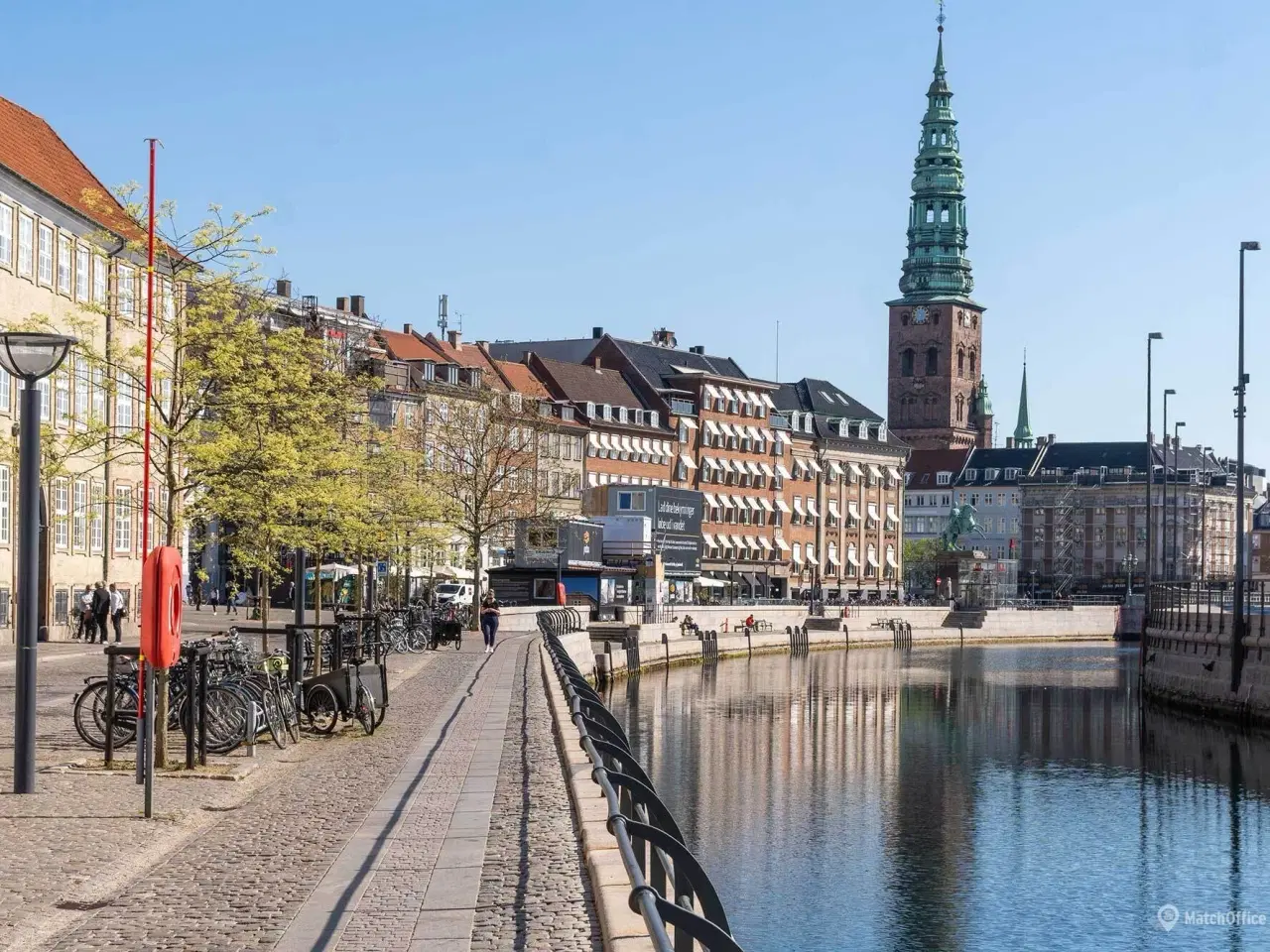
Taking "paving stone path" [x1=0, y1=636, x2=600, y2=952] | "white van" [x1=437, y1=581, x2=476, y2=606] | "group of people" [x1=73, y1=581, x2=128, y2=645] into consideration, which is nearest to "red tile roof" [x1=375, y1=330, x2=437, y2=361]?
"white van" [x1=437, y1=581, x2=476, y2=606]

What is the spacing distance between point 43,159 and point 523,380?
74776mm

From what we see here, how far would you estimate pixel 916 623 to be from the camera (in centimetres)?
13550

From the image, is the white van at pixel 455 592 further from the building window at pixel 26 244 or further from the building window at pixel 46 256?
the building window at pixel 26 244

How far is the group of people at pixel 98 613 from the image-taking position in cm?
5209

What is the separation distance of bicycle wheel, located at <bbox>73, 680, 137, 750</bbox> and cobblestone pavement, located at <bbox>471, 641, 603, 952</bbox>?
4510 mm

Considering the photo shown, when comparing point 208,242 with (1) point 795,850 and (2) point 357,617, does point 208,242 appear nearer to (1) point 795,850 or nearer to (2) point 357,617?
(1) point 795,850

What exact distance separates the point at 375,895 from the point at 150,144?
10.2 meters

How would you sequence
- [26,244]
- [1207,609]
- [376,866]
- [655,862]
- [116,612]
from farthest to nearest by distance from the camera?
[1207,609] < [26,244] < [116,612] < [376,866] < [655,862]

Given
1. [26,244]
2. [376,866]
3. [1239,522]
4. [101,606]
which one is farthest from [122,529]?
[376,866]

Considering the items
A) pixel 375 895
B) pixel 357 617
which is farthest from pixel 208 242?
pixel 357 617

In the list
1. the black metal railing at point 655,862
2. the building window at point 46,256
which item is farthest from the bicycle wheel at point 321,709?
the building window at point 46,256

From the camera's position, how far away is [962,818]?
3625 centimetres

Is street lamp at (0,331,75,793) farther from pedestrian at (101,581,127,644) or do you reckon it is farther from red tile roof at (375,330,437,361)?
red tile roof at (375,330,437,361)

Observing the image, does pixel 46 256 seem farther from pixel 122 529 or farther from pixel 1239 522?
pixel 1239 522
